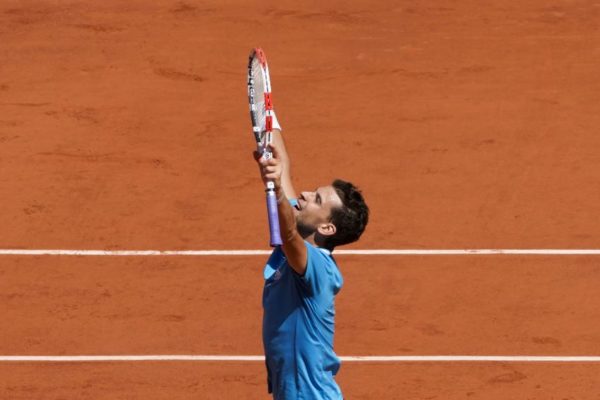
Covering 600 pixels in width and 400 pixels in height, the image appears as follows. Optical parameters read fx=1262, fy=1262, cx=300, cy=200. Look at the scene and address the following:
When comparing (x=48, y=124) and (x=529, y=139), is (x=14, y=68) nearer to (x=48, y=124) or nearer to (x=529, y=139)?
(x=48, y=124)

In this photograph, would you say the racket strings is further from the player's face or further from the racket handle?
the racket handle

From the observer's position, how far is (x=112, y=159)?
15.8m

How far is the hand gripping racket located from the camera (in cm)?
698


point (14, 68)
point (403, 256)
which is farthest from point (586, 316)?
point (14, 68)

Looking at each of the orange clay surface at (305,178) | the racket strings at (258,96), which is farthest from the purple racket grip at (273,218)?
the orange clay surface at (305,178)

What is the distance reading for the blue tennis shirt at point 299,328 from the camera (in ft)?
24.1

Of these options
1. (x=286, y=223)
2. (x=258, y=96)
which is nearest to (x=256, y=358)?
(x=258, y=96)

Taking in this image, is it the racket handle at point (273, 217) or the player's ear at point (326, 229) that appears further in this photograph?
→ the player's ear at point (326, 229)

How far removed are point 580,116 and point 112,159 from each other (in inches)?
244

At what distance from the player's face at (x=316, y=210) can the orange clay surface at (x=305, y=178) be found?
15.8ft

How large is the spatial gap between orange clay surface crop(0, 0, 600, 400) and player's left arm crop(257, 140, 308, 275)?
17.1 feet

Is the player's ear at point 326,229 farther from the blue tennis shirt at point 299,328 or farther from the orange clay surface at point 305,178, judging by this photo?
the orange clay surface at point 305,178

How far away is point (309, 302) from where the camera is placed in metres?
7.36

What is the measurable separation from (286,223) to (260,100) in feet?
6.91
